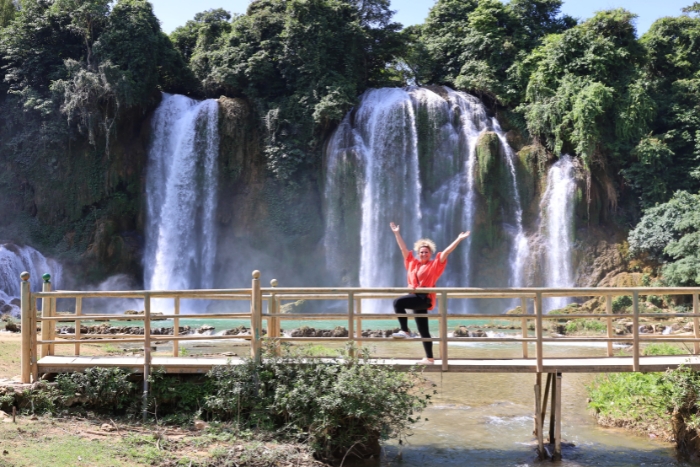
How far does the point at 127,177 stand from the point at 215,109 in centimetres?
549

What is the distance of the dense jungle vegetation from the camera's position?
31.7m

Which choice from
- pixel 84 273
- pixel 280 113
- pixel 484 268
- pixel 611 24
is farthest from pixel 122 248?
pixel 611 24

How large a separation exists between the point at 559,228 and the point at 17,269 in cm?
2379

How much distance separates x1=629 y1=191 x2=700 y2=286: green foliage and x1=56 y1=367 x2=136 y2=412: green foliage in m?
22.6

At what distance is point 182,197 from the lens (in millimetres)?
33969

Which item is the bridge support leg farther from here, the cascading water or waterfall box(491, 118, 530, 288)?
the cascading water

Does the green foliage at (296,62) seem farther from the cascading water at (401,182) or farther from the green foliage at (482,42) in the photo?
the green foliage at (482,42)

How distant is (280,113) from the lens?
113 ft

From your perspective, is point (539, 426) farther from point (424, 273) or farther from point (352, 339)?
point (352, 339)

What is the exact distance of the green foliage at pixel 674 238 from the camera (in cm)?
2667

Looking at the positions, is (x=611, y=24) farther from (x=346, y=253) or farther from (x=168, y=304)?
(x=168, y=304)

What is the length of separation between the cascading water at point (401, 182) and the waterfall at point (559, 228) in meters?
1.38

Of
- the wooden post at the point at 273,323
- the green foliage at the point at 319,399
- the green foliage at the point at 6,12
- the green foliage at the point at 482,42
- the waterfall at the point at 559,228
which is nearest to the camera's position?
the green foliage at the point at 319,399

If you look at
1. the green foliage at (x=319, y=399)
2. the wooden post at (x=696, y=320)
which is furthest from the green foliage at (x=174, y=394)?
the wooden post at (x=696, y=320)
